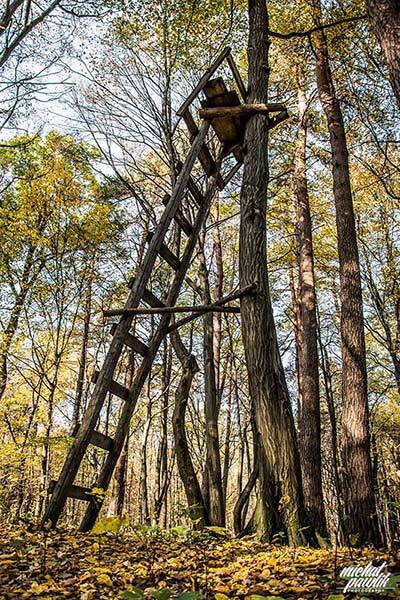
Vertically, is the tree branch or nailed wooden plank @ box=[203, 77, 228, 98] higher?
the tree branch

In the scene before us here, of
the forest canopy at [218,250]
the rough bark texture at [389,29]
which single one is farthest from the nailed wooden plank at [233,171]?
the rough bark texture at [389,29]

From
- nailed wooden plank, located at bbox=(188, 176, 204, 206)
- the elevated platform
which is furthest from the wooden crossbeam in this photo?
nailed wooden plank, located at bbox=(188, 176, 204, 206)

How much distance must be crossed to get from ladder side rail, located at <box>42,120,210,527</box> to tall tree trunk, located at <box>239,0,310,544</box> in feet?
2.40

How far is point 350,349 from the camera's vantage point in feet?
20.0

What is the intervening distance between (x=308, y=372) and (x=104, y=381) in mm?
5729

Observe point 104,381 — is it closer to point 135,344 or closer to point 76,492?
point 135,344

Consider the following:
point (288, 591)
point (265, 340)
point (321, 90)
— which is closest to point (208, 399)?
point (265, 340)

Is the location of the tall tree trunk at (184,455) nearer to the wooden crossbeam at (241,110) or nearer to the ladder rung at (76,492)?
the ladder rung at (76,492)

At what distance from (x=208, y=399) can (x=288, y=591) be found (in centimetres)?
550

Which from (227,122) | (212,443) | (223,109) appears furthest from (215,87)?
(212,443)

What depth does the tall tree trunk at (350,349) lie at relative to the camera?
16.9 feet

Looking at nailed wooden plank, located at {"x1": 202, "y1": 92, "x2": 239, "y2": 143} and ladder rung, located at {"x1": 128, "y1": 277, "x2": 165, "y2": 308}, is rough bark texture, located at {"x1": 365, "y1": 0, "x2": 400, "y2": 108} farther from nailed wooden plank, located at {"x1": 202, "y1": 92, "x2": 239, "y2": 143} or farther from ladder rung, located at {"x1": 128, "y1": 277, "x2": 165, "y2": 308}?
ladder rung, located at {"x1": 128, "y1": 277, "x2": 165, "y2": 308}

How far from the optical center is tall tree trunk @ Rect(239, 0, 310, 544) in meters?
3.26

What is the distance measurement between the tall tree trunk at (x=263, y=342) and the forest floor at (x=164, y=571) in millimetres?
401
